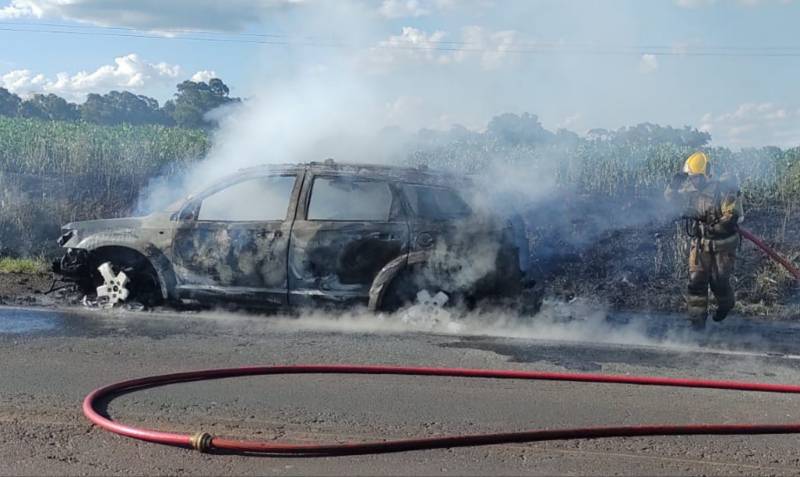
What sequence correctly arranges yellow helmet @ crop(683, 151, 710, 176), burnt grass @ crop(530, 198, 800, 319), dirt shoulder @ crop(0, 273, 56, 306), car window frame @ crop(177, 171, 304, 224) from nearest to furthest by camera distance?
car window frame @ crop(177, 171, 304, 224)
yellow helmet @ crop(683, 151, 710, 176)
dirt shoulder @ crop(0, 273, 56, 306)
burnt grass @ crop(530, 198, 800, 319)

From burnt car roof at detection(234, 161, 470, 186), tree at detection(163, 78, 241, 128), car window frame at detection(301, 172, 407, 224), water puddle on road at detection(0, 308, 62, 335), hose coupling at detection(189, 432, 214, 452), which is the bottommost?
hose coupling at detection(189, 432, 214, 452)

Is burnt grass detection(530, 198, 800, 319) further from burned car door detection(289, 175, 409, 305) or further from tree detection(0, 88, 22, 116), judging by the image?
tree detection(0, 88, 22, 116)

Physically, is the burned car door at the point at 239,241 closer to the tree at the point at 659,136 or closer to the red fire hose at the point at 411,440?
the red fire hose at the point at 411,440

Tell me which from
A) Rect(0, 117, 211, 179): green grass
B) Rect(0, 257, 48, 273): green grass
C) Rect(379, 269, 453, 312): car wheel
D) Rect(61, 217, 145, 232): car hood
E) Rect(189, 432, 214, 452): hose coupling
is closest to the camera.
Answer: Rect(189, 432, 214, 452): hose coupling

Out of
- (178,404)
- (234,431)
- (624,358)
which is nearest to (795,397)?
(624,358)

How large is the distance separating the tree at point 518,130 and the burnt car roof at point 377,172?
7789 millimetres

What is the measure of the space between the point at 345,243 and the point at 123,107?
3300 cm

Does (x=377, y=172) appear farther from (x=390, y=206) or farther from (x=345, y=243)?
(x=345, y=243)

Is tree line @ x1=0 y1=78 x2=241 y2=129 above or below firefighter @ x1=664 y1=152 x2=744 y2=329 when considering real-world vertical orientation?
above

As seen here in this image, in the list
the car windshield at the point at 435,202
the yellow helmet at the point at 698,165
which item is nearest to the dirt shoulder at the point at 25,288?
the car windshield at the point at 435,202

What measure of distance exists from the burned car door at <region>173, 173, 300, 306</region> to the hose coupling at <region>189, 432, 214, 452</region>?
3.72 metres

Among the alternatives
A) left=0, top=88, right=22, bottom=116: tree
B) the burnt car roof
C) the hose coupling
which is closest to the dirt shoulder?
the burnt car roof

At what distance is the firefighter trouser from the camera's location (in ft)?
26.8

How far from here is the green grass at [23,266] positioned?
420 inches
